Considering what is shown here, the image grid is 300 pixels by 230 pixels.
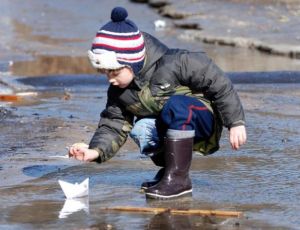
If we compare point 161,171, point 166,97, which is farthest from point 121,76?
point 161,171

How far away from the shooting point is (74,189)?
15.8 ft

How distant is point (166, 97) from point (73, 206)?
733 mm

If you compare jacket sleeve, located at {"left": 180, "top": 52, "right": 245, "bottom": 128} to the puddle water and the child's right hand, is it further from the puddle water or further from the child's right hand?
the child's right hand

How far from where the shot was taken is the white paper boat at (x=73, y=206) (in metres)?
4.54

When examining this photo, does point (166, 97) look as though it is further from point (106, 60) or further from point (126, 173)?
point (126, 173)


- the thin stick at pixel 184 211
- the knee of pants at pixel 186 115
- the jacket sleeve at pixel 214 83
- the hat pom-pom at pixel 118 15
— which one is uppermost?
the hat pom-pom at pixel 118 15

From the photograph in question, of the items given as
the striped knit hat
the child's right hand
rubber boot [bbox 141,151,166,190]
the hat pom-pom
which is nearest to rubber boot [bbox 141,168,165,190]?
rubber boot [bbox 141,151,166,190]

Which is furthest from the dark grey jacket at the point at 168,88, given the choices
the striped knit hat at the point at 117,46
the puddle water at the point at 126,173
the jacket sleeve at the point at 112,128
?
the puddle water at the point at 126,173

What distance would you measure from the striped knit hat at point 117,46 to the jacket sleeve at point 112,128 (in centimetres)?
23

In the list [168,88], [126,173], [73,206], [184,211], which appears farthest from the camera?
[126,173]

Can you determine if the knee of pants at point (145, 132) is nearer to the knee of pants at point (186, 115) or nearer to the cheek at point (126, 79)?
the knee of pants at point (186, 115)

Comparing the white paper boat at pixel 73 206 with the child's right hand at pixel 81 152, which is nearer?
the white paper boat at pixel 73 206

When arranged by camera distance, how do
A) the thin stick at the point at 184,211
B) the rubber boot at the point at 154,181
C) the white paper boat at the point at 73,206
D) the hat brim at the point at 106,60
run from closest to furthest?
the thin stick at the point at 184,211 < the white paper boat at the point at 73,206 < the hat brim at the point at 106,60 < the rubber boot at the point at 154,181

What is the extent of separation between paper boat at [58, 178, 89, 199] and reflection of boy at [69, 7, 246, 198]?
6.0 inches
